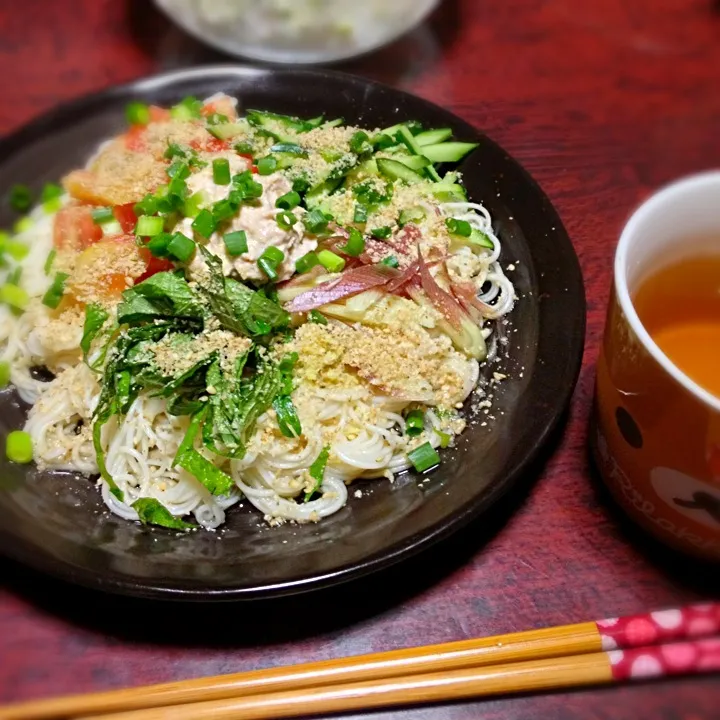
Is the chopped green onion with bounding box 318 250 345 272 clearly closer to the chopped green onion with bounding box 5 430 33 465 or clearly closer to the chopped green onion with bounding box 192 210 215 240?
the chopped green onion with bounding box 192 210 215 240

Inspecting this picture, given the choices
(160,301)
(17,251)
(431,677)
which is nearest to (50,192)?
(17,251)

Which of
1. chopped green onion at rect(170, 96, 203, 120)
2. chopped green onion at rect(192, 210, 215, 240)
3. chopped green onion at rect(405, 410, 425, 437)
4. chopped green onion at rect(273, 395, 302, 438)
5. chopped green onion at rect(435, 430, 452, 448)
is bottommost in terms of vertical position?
chopped green onion at rect(405, 410, 425, 437)

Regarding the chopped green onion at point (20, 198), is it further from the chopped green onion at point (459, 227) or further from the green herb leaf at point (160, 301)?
the chopped green onion at point (459, 227)

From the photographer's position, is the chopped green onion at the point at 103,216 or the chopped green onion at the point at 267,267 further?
the chopped green onion at the point at 103,216

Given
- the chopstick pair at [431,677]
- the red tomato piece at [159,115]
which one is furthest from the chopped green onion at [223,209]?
the chopstick pair at [431,677]

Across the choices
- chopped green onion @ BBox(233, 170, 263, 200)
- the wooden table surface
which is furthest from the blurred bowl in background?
chopped green onion @ BBox(233, 170, 263, 200)
